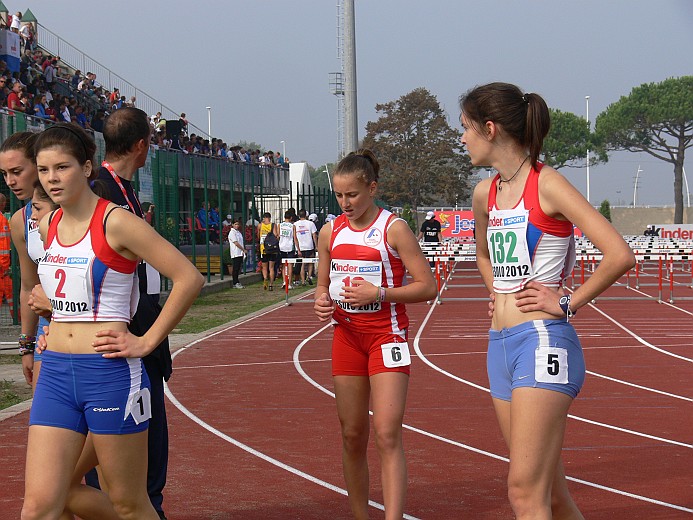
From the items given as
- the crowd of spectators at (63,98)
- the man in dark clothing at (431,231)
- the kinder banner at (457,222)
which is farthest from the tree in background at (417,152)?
the man in dark clothing at (431,231)

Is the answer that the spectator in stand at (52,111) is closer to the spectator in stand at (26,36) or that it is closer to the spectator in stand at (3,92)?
the spectator in stand at (3,92)

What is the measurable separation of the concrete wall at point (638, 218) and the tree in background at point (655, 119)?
3.29 meters

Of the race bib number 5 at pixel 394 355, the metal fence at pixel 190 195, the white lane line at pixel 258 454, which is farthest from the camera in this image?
the metal fence at pixel 190 195

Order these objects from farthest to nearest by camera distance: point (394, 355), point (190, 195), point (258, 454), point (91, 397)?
point (190, 195), point (258, 454), point (394, 355), point (91, 397)

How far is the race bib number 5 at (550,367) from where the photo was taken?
4.19 meters

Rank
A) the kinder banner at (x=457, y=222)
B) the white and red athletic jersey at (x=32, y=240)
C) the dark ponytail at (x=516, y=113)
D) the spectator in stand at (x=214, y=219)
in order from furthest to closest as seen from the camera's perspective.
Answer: the kinder banner at (x=457, y=222), the spectator in stand at (x=214, y=219), the white and red athletic jersey at (x=32, y=240), the dark ponytail at (x=516, y=113)

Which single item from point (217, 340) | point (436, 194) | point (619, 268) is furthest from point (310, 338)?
point (436, 194)

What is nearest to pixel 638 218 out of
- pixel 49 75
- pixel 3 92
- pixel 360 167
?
pixel 49 75

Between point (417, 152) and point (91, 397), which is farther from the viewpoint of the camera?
point (417, 152)

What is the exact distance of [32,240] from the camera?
17.4 ft

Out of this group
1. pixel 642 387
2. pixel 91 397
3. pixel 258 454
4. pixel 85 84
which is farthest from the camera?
pixel 85 84

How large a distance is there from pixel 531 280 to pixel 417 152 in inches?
3161

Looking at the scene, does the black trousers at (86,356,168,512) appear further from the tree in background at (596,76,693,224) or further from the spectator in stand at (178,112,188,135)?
the tree in background at (596,76,693,224)

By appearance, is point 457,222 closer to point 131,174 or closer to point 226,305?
point 226,305
